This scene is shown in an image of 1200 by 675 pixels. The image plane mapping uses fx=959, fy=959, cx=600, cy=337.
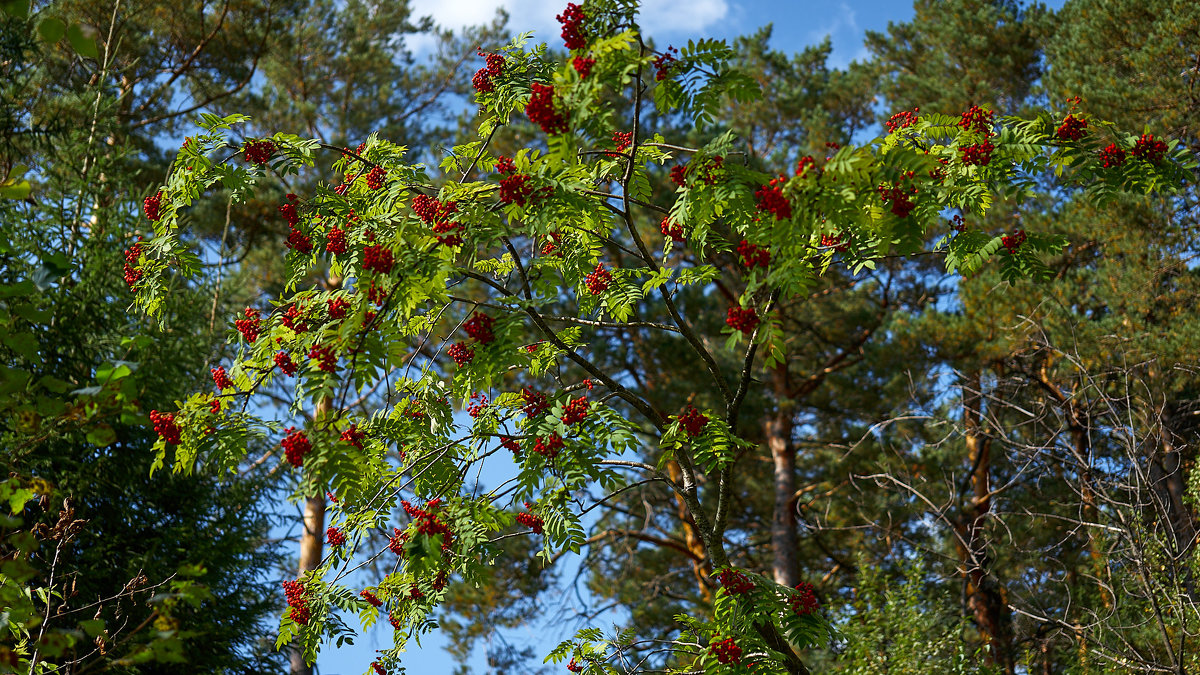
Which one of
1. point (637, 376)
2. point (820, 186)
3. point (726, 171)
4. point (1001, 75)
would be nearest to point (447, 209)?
point (726, 171)

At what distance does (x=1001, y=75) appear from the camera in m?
16.1

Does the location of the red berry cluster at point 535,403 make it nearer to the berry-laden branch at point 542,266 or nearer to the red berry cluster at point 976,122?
the berry-laden branch at point 542,266

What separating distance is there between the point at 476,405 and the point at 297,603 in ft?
4.48

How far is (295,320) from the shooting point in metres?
4.33

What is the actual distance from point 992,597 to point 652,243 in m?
7.34

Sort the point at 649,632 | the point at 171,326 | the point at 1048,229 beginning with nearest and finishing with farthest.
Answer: the point at 171,326, the point at 1048,229, the point at 649,632

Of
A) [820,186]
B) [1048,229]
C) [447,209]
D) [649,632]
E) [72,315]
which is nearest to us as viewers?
[820,186]

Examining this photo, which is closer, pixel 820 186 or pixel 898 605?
pixel 820 186

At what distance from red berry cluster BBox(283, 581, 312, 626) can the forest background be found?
2.79 m

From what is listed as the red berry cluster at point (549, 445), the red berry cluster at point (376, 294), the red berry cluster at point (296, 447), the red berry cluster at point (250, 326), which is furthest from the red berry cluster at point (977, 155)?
the red berry cluster at point (250, 326)

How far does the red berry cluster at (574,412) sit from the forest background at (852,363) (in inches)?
122

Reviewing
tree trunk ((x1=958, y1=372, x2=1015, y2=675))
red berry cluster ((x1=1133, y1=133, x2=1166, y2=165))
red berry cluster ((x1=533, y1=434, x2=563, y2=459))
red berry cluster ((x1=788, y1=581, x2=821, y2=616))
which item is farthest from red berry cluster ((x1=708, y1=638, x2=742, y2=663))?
tree trunk ((x1=958, y1=372, x2=1015, y2=675))

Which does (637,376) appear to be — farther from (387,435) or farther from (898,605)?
(387,435)

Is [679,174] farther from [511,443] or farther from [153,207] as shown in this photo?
[153,207]
